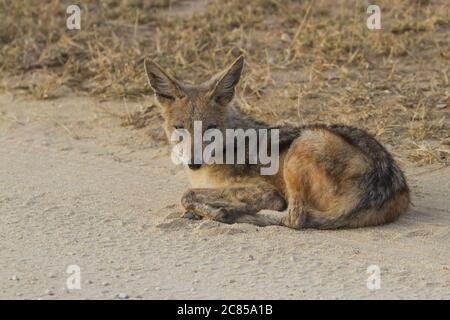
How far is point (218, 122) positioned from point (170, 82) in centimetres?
50

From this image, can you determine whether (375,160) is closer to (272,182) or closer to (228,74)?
(272,182)

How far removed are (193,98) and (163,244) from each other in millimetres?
1524

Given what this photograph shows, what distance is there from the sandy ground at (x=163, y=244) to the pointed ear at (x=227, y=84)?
2.90 ft

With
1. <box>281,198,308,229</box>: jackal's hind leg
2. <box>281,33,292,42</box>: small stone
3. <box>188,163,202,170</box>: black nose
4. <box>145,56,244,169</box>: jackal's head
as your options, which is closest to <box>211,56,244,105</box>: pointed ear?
<box>145,56,244,169</box>: jackal's head

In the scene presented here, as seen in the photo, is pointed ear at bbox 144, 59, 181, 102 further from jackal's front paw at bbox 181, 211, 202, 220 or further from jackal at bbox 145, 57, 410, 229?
jackal's front paw at bbox 181, 211, 202, 220

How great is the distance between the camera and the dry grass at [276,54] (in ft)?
31.8

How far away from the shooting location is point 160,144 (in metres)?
9.47

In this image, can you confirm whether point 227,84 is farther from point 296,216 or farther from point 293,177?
point 296,216

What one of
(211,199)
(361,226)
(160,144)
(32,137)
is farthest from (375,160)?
(32,137)

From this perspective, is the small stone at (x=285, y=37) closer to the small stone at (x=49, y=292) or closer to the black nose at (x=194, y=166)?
the black nose at (x=194, y=166)

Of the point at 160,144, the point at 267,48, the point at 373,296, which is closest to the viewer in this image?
the point at 373,296

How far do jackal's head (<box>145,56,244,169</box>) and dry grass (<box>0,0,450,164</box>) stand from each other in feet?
6.33

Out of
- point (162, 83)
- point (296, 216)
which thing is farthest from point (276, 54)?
point (296, 216)

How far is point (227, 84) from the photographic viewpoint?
25.8 feet
